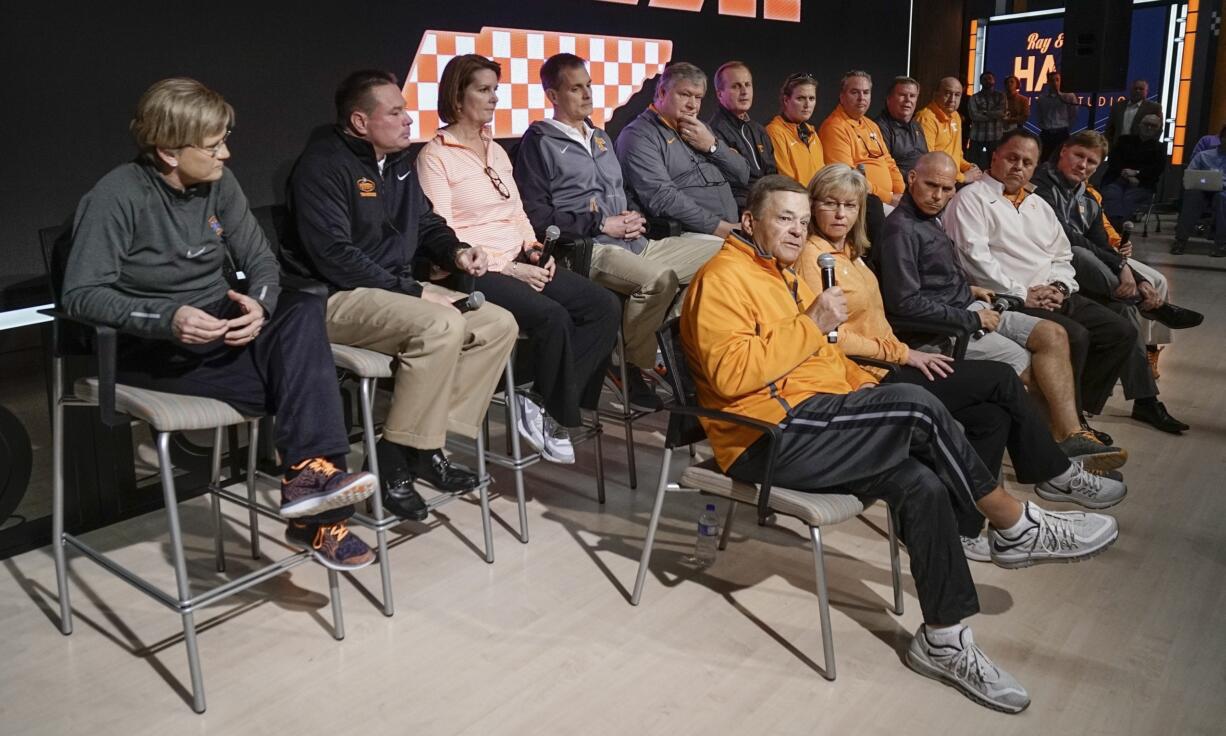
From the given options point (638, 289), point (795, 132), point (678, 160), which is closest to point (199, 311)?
point (638, 289)

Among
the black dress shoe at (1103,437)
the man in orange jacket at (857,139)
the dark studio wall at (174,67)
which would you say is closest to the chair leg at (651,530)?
the dark studio wall at (174,67)

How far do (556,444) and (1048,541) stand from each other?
1.49 m

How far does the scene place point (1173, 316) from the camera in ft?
15.1

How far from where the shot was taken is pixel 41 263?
3.00m

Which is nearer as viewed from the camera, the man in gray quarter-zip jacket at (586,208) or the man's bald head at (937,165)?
the man's bald head at (937,165)

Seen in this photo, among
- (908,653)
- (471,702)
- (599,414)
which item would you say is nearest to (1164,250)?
(599,414)

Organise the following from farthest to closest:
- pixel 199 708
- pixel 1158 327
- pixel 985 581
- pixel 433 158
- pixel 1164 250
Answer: pixel 1164 250
pixel 1158 327
pixel 433 158
pixel 985 581
pixel 199 708

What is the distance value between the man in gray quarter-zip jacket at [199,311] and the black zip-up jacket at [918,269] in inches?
73.4

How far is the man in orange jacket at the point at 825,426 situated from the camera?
8.02 feet

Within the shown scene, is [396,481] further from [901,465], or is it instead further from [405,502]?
[901,465]

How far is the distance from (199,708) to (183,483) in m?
1.33

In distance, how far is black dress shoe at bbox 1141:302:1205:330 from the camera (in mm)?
4559

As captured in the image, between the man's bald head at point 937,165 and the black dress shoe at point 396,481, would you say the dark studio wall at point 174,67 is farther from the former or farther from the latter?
the man's bald head at point 937,165

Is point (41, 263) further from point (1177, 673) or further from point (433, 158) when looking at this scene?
point (1177, 673)
